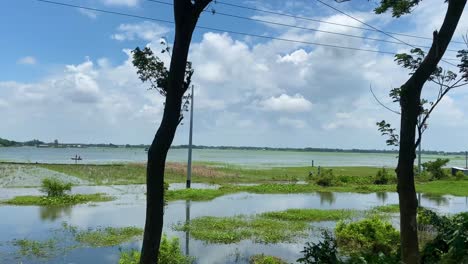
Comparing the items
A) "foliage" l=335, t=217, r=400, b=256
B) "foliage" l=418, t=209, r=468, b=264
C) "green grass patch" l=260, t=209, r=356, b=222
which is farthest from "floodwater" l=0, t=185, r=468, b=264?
"foliage" l=418, t=209, r=468, b=264

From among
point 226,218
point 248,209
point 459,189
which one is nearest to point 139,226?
point 226,218

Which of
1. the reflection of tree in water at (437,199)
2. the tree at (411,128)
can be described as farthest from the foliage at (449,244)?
the reflection of tree in water at (437,199)

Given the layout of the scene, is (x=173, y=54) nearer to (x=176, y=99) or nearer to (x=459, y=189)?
(x=176, y=99)

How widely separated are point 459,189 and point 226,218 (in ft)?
58.7

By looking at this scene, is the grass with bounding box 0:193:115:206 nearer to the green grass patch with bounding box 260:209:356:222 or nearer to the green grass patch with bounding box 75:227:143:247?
the green grass patch with bounding box 75:227:143:247

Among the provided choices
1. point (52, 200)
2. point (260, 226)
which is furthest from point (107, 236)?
point (52, 200)

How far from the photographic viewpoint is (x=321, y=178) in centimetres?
2984

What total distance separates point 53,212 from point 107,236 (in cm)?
557

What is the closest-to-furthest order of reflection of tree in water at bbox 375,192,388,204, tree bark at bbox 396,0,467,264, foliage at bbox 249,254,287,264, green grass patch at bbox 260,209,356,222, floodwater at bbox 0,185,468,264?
tree bark at bbox 396,0,467,264 → foliage at bbox 249,254,287,264 → floodwater at bbox 0,185,468,264 → green grass patch at bbox 260,209,356,222 → reflection of tree in water at bbox 375,192,388,204

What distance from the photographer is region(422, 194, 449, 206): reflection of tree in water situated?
20.6m

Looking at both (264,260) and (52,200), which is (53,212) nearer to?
(52,200)

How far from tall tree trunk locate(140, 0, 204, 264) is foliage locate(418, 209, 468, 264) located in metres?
4.44

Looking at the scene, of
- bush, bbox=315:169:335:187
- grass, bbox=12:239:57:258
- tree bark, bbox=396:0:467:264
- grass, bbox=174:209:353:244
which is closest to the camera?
tree bark, bbox=396:0:467:264

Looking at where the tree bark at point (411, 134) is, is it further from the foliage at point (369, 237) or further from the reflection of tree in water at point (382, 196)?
the reflection of tree in water at point (382, 196)
